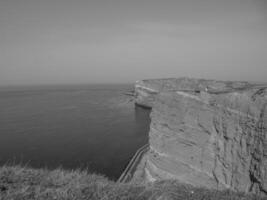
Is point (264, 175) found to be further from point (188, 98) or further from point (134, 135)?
point (134, 135)

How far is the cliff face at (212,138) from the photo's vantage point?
895 centimetres

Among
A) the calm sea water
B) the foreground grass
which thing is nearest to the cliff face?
the foreground grass

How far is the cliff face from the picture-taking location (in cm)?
895

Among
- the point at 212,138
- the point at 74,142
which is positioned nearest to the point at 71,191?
the point at 212,138

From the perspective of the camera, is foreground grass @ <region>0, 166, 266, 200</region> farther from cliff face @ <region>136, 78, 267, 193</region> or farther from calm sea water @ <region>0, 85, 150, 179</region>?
calm sea water @ <region>0, 85, 150, 179</region>

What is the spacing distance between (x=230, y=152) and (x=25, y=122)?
40502 mm

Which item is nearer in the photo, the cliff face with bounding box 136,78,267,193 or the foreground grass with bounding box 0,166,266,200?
the foreground grass with bounding box 0,166,266,200

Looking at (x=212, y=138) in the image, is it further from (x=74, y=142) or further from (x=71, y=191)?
(x=74, y=142)

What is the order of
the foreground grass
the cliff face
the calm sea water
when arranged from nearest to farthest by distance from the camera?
the foreground grass, the cliff face, the calm sea water

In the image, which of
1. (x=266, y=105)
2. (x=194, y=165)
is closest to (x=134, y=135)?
(x=194, y=165)

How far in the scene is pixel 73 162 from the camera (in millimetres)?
19125

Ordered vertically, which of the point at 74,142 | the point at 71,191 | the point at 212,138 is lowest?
the point at 74,142

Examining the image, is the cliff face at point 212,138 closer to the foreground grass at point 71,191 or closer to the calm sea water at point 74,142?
the foreground grass at point 71,191

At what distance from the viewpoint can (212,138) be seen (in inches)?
425
